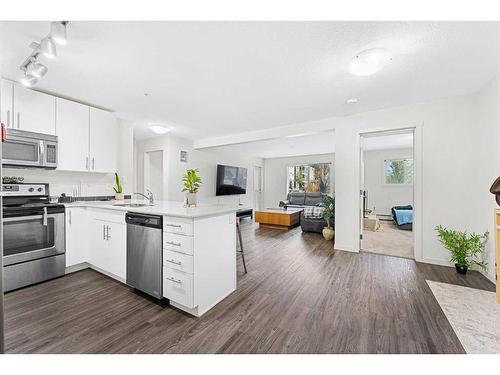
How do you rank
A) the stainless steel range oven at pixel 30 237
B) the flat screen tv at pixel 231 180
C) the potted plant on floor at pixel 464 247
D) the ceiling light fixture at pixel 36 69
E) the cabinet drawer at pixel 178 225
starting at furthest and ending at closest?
the flat screen tv at pixel 231 180 → the potted plant on floor at pixel 464 247 → the stainless steel range oven at pixel 30 237 → the ceiling light fixture at pixel 36 69 → the cabinet drawer at pixel 178 225

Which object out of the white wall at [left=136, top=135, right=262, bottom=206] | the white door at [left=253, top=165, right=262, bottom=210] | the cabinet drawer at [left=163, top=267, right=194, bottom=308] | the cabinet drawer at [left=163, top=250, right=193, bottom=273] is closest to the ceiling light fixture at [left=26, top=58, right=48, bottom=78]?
the cabinet drawer at [left=163, top=250, right=193, bottom=273]

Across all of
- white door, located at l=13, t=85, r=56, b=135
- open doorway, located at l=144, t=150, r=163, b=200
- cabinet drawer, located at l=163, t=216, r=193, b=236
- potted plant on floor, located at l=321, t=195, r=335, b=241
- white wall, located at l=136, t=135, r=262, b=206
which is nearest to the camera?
cabinet drawer, located at l=163, t=216, r=193, b=236

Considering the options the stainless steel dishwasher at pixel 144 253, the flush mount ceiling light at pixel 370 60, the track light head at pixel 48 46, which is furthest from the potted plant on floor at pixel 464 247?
the track light head at pixel 48 46

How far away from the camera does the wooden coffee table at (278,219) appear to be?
222 inches

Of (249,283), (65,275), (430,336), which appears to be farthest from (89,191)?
(430,336)

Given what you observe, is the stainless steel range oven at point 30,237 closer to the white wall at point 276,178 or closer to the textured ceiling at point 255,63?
the textured ceiling at point 255,63

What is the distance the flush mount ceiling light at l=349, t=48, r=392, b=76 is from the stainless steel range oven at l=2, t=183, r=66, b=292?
3617 millimetres

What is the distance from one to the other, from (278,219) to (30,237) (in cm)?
457

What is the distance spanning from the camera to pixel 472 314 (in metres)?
1.88

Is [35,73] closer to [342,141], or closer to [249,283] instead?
[249,283]

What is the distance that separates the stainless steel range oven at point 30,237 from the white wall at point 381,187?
813 cm

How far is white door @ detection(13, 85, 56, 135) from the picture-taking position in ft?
8.32

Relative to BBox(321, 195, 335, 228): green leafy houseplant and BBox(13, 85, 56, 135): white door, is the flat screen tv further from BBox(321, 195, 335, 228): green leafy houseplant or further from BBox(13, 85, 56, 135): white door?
BBox(13, 85, 56, 135): white door
